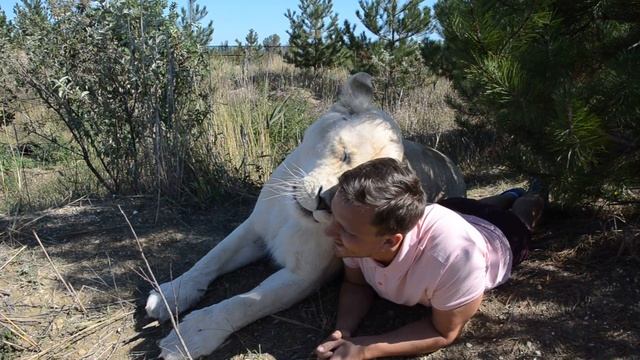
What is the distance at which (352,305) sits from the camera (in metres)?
2.36

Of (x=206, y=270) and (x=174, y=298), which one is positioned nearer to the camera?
(x=174, y=298)

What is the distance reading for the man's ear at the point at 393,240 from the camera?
1980 mm

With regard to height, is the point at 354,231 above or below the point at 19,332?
above

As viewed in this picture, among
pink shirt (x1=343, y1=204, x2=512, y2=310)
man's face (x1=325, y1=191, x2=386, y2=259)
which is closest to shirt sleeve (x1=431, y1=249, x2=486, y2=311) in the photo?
pink shirt (x1=343, y1=204, x2=512, y2=310)

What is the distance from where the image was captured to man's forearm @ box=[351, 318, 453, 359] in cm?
205

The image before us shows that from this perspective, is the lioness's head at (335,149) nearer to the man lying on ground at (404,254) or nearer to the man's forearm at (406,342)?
the man lying on ground at (404,254)

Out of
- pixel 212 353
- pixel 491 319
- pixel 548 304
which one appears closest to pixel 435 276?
pixel 491 319

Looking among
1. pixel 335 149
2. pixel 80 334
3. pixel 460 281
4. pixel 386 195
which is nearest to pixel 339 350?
pixel 460 281

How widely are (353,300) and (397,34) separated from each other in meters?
8.46

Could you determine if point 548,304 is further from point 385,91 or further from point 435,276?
point 385,91

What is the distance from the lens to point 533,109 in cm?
229

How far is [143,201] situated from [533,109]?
2716 millimetres

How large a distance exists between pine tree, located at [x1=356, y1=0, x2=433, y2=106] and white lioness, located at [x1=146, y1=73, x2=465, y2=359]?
5.92m

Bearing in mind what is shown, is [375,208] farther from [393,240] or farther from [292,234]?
[292,234]
